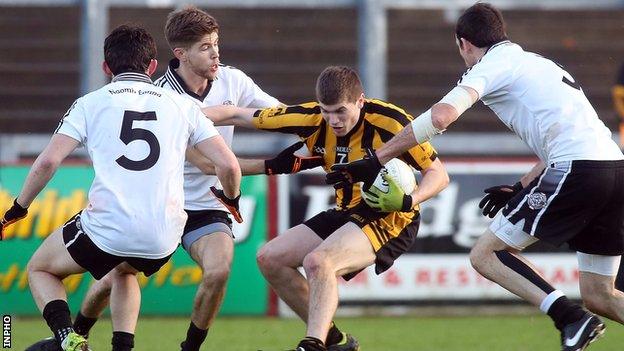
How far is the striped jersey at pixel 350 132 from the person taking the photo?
7.22 m

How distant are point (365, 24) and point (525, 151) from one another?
2.24 metres

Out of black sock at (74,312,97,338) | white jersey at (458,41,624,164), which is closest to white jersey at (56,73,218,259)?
black sock at (74,312,97,338)

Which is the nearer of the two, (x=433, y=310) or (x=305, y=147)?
(x=305, y=147)

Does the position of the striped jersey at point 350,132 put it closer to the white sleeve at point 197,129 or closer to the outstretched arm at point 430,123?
the outstretched arm at point 430,123

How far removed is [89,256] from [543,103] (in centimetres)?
249

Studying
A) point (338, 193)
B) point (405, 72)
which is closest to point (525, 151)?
point (405, 72)

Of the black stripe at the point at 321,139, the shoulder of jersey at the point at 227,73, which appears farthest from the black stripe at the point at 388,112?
the shoulder of jersey at the point at 227,73

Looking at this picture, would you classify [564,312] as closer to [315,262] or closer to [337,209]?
[315,262]

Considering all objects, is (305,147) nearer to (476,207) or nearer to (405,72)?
(476,207)

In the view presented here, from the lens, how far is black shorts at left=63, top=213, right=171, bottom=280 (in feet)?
21.3

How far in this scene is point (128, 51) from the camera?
21.6ft

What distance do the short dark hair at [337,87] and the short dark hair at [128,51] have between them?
947 mm

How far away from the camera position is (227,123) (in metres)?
7.43

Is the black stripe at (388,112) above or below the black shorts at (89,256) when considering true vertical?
above
